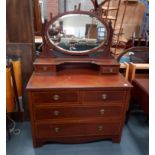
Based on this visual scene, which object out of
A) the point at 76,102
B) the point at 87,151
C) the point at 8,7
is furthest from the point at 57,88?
the point at 8,7

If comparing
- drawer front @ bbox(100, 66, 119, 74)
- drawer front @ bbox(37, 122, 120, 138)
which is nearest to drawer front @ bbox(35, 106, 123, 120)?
drawer front @ bbox(37, 122, 120, 138)

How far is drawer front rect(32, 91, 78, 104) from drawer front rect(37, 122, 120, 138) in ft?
0.86

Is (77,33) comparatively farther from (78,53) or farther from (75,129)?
(75,129)

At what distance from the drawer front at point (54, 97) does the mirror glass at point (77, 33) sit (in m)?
0.50

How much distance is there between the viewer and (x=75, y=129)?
1.57 metres

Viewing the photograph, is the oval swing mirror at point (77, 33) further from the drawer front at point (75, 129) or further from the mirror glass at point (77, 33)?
the drawer front at point (75, 129)

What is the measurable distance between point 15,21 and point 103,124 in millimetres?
1337

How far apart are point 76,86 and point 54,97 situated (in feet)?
0.70

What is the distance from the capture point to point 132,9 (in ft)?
11.5

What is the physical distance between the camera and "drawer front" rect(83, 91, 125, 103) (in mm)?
1433

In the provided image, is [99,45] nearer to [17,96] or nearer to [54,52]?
[54,52]

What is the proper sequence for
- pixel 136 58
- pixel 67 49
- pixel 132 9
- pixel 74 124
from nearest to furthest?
pixel 74 124
pixel 67 49
pixel 136 58
pixel 132 9

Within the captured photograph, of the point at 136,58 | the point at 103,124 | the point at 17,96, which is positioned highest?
the point at 136,58

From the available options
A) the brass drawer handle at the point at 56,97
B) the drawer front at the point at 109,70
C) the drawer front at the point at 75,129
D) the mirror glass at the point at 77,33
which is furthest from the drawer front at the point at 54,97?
the mirror glass at the point at 77,33
